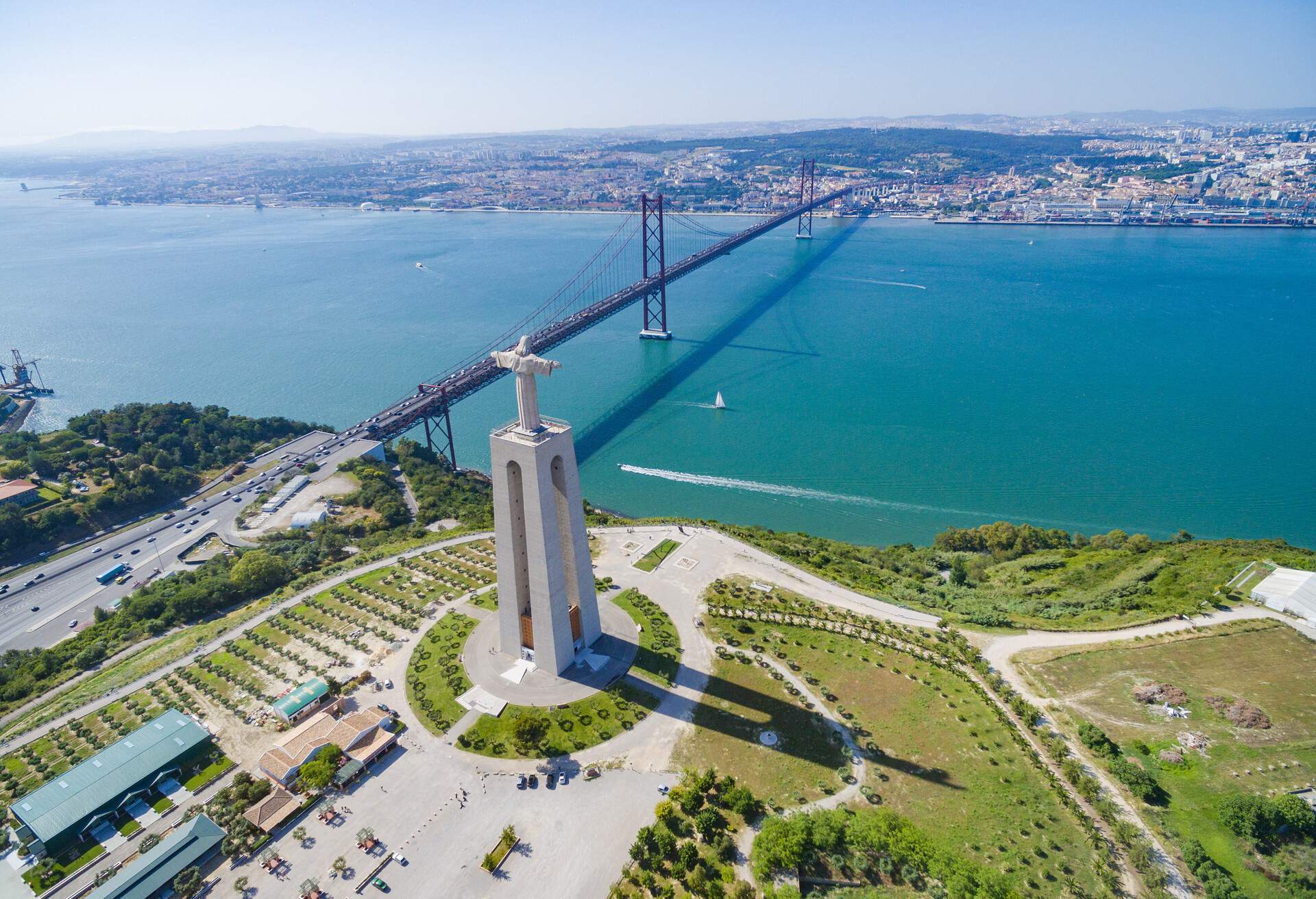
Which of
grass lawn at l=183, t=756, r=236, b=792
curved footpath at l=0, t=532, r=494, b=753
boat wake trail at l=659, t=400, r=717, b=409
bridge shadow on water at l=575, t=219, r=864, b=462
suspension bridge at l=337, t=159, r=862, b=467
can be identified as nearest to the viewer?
grass lawn at l=183, t=756, r=236, b=792

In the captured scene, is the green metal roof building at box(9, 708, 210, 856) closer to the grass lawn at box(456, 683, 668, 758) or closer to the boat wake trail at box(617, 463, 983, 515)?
the grass lawn at box(456, 683, 668, 758)

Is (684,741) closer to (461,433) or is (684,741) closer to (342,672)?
(342,672)

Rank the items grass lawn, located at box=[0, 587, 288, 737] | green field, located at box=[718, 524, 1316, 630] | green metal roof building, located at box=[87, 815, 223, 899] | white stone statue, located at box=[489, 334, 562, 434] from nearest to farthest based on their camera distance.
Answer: green metal roof building, located at box=[87, 815, 223, 899] < white stone statue, located at box=[489, 334, 562, 434] < grass lawn, located at box=[0, 587, 288, 737] < green field, located at box=[718, 524, 1316, 630]

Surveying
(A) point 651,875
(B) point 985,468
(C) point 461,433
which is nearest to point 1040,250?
(B) point 985,468

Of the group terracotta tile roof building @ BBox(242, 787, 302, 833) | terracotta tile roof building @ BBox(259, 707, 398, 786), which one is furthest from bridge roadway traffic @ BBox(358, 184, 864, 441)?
terracotta tile roof building @ BBox(242, 787, 302, 833)

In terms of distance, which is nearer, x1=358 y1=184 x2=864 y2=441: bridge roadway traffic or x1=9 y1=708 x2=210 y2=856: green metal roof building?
x1=9 y1=708 x2=210 y2=856: green metal roof building

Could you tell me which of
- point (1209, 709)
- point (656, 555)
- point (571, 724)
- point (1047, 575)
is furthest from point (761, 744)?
point (1047, 575)

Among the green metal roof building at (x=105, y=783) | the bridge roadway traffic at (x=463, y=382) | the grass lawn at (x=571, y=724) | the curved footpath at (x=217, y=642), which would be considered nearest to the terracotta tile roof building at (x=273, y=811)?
the green metal roof building at (x=105, y=783)
